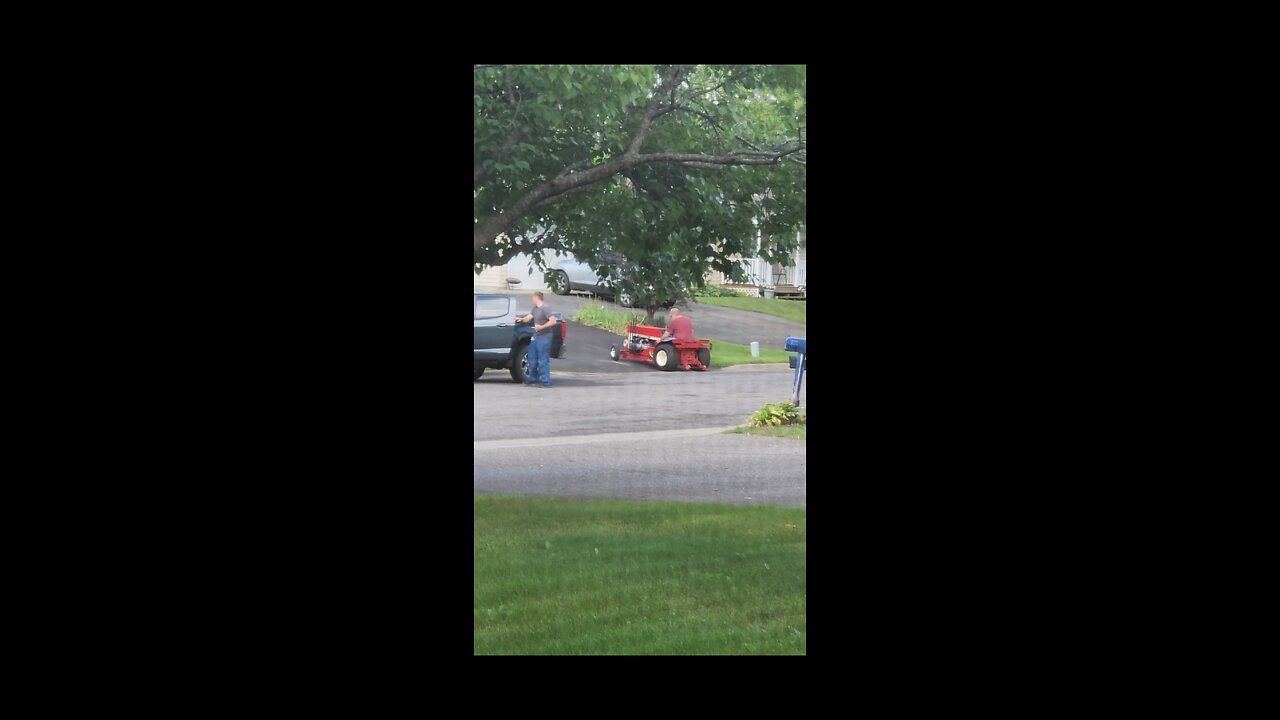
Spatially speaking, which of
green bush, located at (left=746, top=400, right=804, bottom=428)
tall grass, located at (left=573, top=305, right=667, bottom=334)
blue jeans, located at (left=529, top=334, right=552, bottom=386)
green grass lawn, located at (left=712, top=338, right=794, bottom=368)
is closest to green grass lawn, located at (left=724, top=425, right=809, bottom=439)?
green bush, located at (left=746, top=400, right=804, bottom=428)

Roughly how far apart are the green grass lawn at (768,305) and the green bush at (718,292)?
0.02 meters

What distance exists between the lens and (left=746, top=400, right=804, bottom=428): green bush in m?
3.94

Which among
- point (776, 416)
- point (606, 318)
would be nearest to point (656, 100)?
point (606, 318)

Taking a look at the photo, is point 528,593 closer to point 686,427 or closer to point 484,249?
point 686,427

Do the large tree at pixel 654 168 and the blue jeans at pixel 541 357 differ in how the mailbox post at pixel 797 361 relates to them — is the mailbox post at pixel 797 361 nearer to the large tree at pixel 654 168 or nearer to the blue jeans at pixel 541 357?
the large tree at pixel 654 168

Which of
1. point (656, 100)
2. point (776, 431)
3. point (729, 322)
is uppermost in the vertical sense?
point (656, 100)

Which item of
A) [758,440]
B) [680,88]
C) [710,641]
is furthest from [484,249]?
[710,641]

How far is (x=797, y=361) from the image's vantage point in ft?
12.7

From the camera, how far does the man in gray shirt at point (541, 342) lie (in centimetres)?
375

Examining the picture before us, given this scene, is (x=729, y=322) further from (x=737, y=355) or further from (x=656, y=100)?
(x=656, y=100)

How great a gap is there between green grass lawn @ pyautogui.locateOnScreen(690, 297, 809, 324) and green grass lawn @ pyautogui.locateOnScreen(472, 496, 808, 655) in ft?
2.24

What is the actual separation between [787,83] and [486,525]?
1.75 meters

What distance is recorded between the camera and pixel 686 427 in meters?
3.95

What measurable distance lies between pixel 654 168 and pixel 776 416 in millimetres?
908
